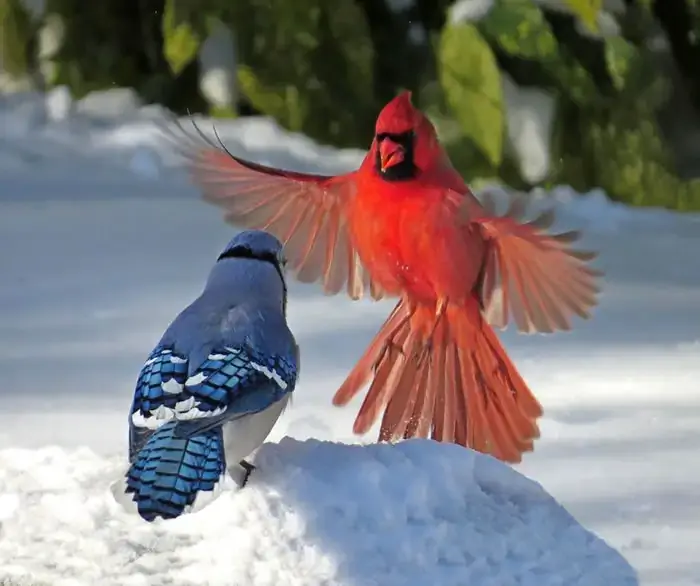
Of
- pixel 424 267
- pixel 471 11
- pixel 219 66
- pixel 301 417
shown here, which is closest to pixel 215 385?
pixel 424 267

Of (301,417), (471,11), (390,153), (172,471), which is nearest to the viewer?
(172,471)

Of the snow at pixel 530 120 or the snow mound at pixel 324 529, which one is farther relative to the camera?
the snow at pixel 530 120

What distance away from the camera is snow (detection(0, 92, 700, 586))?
3.17 feet

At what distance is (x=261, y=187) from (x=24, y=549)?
540 millimetres

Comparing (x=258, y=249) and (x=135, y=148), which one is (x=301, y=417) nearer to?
(x=258, y=249)

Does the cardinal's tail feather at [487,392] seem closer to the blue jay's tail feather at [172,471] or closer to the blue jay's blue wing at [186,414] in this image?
the blue jay's blue wing at [186,414]

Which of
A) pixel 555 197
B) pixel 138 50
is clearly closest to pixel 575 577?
pixel 555 197

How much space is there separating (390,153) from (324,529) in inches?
16.6

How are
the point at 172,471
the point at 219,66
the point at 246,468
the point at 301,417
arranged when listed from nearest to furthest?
the point at 172,471 → the point at 246,468 → the point at 301,417 → the point at 219,66

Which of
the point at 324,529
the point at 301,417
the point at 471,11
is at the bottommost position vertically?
the point at 301,417

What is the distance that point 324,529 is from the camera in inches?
38.3

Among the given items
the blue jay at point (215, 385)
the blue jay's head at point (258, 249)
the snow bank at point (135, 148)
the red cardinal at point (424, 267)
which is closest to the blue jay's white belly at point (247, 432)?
the blue jay at point (215, 385)

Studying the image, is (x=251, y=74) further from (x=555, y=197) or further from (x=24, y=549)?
(x=24, y=549)

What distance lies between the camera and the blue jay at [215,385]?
2.90 ft
